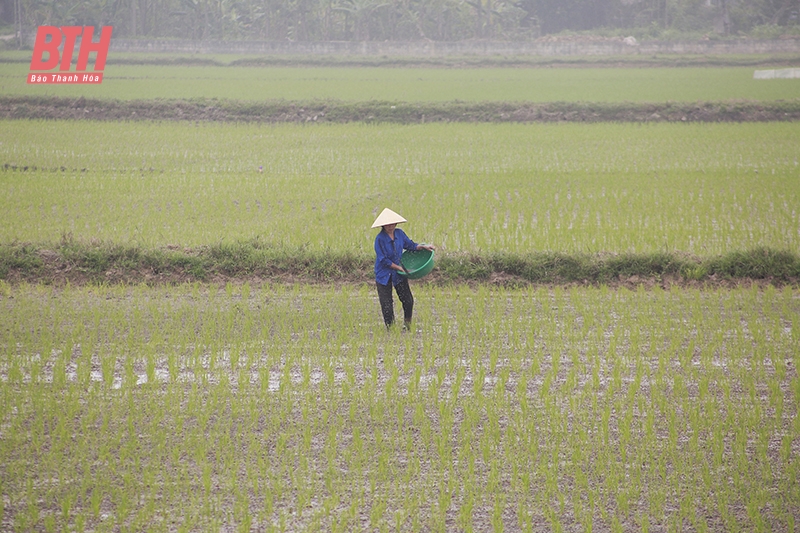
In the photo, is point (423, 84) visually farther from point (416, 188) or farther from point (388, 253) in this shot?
point (388, 253)

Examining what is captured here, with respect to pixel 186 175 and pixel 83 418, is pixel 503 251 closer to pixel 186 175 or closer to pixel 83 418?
pixel 83 418

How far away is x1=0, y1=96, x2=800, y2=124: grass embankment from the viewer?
19.3 metres

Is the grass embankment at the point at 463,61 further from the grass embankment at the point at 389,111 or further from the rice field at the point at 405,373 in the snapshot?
the rice field at the point at 405,373

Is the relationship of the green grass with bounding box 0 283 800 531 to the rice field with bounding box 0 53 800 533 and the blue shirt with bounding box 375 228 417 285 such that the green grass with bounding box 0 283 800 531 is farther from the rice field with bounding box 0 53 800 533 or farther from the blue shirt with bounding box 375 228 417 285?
the blue shirt with bounding box 375 228 417 285

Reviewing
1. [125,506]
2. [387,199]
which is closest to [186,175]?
[387,199]

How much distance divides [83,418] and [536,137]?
1344 cm

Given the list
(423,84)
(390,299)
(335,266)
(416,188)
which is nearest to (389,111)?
(423,84)

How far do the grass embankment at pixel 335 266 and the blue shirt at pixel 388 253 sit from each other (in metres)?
1.63

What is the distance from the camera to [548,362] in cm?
546

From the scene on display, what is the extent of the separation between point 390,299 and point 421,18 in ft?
134

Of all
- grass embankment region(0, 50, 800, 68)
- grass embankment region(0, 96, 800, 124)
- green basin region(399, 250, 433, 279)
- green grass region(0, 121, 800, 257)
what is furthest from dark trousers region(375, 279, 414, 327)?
grass embankment region(0, 50, 800, 68)

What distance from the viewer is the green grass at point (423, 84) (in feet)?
71.3

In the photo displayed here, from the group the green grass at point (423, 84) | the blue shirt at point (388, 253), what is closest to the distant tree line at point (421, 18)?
the green grass at point (423, 84)

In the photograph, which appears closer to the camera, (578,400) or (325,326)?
(578,400)
